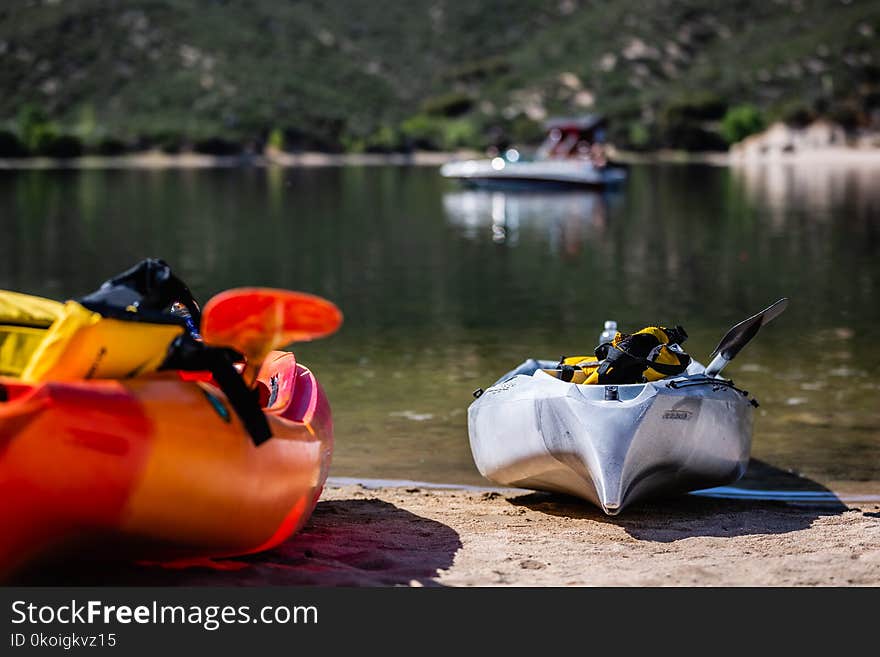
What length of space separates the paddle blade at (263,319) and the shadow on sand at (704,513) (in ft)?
9.44

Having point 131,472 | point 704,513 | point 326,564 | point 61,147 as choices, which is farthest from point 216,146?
point 131,472

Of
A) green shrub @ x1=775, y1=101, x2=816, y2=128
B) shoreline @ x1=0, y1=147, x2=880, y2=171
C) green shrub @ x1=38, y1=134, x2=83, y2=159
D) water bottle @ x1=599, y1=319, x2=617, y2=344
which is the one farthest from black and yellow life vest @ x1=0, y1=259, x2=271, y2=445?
green shrub @ x1=38, y1=134, x2=83, y2=159

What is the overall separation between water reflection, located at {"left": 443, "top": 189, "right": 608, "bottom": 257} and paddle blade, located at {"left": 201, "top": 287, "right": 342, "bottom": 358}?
26454 mm

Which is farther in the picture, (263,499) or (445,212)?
(445,212)

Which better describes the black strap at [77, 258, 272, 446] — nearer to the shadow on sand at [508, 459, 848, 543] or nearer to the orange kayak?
the orange kayak

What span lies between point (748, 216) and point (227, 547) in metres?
40.3

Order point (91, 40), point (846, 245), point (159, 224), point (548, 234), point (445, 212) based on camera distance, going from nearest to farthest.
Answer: point (846, 245) → point (548, 234) → point (159, 224) → point (445, 212) → point (91, 40)

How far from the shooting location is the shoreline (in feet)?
363

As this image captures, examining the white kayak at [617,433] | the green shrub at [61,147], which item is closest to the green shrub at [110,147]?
the green shrub at [61,147]

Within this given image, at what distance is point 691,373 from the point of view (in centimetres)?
1016

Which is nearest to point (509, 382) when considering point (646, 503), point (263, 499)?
point (646, 503)

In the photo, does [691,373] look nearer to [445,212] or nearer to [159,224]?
[159,224]

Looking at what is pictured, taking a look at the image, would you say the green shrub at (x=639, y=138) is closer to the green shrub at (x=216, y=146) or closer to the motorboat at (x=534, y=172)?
the green shrub at (x=216, y=146)

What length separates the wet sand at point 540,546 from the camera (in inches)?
291
